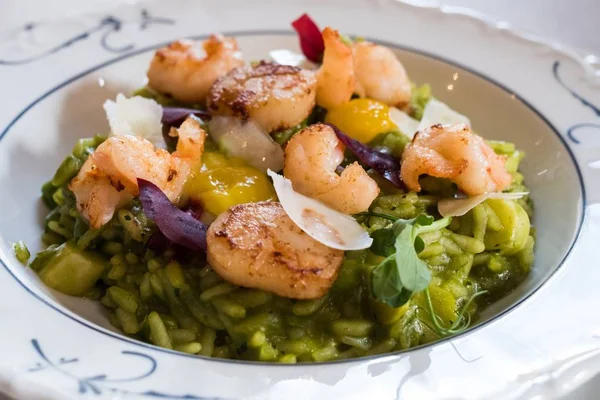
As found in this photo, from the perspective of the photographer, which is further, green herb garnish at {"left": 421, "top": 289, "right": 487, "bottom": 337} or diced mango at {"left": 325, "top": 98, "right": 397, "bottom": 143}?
diced mango at {"left": 325, "top": 98, "right": 397, "bottom": 143}

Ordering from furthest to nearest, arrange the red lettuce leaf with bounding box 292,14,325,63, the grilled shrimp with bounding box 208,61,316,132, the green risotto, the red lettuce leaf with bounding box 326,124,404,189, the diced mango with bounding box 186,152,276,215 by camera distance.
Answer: the red lettuce leaf with bounding box 292,14,325,63
the grilled shrimp with bounding box 208,61,316,132
the red lettuce leaf with bounding box 326,124,404,189
the diced mango with bounding box 186,152,276,215
the green risotto

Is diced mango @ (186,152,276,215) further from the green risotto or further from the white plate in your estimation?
the white plate

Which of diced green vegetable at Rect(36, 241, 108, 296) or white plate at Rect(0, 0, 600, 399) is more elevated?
white plate at Rect(0, 0, 600, 399)

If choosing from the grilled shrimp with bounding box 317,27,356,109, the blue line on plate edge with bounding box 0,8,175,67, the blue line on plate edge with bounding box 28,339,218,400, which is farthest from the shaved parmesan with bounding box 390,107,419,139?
the blue line on plate edge with bounding box 0,8,175,67

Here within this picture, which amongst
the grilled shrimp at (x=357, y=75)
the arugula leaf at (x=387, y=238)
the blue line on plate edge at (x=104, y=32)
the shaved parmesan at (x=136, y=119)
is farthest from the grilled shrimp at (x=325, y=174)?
the blue line on plate edge at (x=104, y=32)

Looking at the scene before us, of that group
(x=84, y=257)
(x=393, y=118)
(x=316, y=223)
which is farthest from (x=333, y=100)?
(x=84, y=257)

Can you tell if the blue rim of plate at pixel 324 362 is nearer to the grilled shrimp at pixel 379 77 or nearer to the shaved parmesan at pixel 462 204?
the shaved parmesan at pixel 462 204
